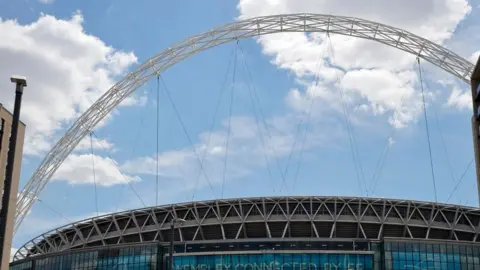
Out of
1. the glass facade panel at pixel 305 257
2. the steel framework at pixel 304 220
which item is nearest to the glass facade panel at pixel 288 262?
the glass facade panel at pixel 305 257

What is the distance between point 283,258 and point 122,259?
19.9m

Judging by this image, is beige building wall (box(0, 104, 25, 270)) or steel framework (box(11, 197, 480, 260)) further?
steel framework (box(11, 197, 480, 260))

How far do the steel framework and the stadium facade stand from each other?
0.15 metres

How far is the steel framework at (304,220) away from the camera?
103688 millimetres

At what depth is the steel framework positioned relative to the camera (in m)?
104

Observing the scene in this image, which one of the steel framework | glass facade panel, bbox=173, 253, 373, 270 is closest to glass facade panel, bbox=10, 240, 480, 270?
glass facade panel, bbox=173, 253, 373, 270

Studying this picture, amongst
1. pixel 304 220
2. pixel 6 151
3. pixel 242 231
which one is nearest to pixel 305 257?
pixel 304 220

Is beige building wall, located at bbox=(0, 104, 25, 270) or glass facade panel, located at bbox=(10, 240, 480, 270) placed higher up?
beige building wall, located at bbox=(0, 104, 25, 270)

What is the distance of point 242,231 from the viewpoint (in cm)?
10519

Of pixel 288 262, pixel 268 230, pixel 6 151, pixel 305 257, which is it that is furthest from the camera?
pixel 268 230

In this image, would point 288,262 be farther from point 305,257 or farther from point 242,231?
point 242,231

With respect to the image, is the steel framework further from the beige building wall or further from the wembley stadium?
the beige building wall

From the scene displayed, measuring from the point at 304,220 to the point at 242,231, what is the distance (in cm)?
938

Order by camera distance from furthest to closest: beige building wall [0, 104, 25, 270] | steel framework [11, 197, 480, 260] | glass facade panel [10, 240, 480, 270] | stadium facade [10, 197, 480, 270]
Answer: steel framework [11, 197, 480, 260] → stadium facade [10, 197, 480, 270] → glass facade panel [10, 240, 480, 270] → beige building wall [0, 104, 25, 270]
